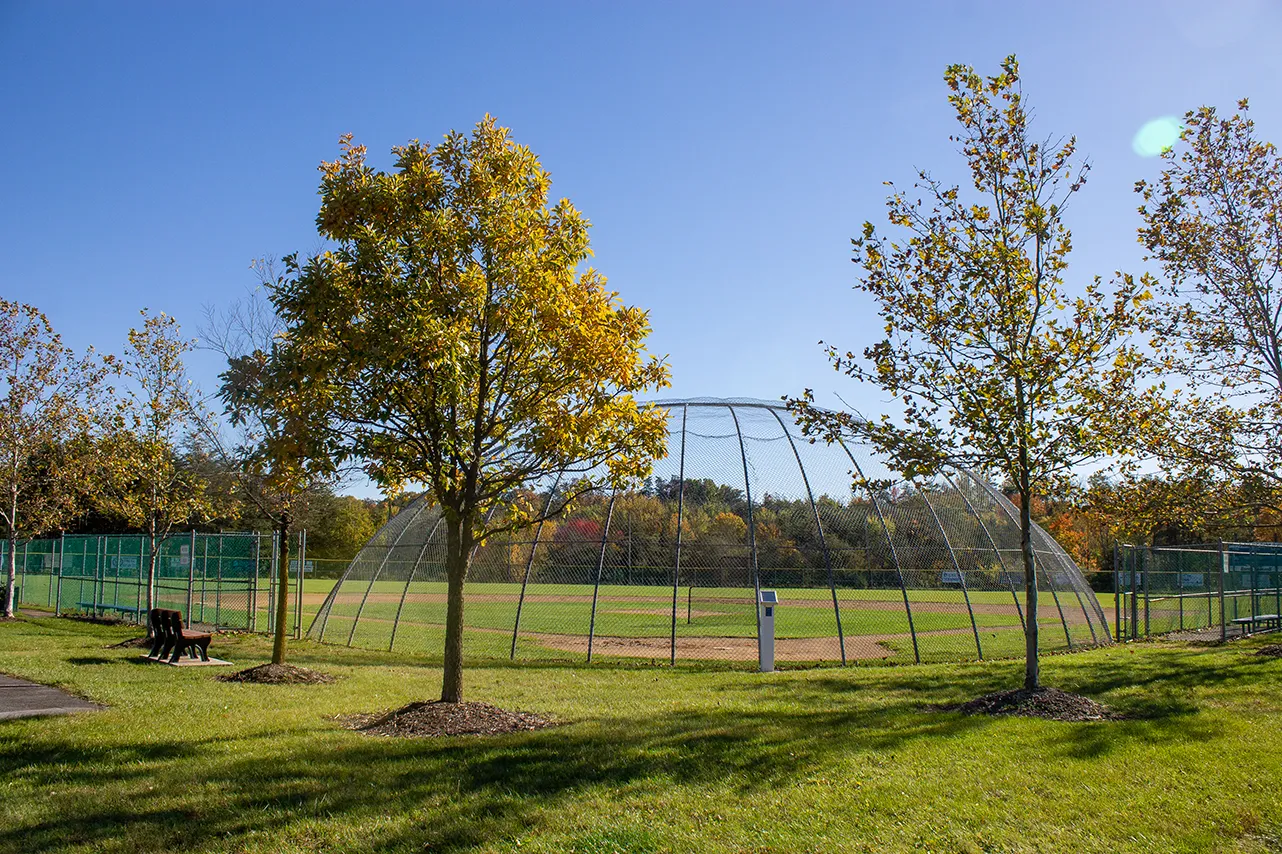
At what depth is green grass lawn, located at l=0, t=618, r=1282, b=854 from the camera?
5.58 meters

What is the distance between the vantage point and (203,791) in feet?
21.3

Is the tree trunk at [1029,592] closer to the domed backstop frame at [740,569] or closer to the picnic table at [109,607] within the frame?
the domed backstop frame at [740,569]

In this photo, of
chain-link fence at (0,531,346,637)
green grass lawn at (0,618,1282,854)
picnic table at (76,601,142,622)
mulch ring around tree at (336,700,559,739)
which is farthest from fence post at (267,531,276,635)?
mulch ring around tree at (336,700,559,739)

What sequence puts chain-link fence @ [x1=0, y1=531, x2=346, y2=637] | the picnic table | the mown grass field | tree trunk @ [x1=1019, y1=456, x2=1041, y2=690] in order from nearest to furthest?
tree trunk @ [x1=1019, y1=456, x2=1041, y2=690] → the mown grass field → chain-link fence @ [x1=0, y1=531, x2=346, y2=637] → the picnic table

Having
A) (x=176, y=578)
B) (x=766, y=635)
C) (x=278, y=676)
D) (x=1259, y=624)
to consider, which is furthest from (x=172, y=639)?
(x=1259, y=624)

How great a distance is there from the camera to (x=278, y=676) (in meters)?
12.5

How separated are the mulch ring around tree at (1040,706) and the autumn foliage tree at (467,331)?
4.57 meters

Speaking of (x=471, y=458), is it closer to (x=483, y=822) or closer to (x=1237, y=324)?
(x=483, y=822)

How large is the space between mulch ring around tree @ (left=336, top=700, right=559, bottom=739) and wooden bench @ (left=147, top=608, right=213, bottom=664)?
6.17 meters

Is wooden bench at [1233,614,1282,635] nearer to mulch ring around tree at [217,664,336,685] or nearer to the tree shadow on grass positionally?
the tree shadow on grass

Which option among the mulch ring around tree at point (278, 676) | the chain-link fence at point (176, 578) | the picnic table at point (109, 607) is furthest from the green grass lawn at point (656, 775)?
the picnic table at point (109, 607)

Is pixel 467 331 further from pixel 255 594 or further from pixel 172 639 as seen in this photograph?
pixel 255 594

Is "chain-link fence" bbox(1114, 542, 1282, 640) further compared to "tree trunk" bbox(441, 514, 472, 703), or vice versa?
"chain-link fence" bbox(1114, 542, 1282, 640)

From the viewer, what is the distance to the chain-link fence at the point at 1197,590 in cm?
2095
